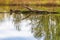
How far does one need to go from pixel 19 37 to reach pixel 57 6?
177cm

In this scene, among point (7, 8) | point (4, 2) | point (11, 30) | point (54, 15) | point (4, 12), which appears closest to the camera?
point (11, 30)

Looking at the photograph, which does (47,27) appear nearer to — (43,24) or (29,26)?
(43,24)

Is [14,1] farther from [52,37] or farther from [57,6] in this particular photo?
[52,37]

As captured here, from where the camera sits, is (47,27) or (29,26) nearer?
(47,27)

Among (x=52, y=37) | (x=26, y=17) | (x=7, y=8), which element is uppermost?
(x=7, y=8)

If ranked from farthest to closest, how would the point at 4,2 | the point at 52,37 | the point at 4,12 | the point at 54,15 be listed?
1. the point at 4,2
2. the point at 4,12
3. the point at 54,15
4. the point at 52,37

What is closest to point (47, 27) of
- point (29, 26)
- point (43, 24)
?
point (43, 24)

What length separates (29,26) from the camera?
11.2ft

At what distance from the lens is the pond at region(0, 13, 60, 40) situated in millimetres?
3047

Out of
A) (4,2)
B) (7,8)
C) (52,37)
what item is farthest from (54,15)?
(4,2)

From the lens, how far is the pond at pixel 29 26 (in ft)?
10.00

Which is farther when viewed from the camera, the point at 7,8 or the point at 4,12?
the point at 7,8

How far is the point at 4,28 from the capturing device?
10.7 ft

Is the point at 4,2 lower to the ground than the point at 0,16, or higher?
higher
